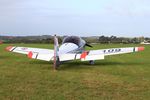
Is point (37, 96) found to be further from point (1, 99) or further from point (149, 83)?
point (149, 83)

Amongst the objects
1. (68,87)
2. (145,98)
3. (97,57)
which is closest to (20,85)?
(68,87)

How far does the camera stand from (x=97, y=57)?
Answer: 16641 mm

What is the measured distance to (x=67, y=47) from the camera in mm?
17953

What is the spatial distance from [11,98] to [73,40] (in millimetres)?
11637

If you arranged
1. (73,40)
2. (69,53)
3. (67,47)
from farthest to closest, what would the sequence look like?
(73,40), (67,47), (69,53)

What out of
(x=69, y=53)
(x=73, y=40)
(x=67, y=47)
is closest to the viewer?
(x=69, y=53)

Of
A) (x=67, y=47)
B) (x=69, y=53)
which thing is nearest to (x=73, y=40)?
(x=67, y=47)

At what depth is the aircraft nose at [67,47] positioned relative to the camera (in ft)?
56.9

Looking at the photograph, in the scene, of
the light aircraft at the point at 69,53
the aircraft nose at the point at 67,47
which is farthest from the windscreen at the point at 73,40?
the aircraft nose at the point at 67,47

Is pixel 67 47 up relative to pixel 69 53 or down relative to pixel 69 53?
up

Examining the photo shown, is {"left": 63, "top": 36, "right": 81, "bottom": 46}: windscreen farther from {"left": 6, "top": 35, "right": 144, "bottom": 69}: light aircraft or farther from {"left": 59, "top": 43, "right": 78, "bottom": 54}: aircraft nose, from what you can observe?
{"left": 59, "top": 43, "right": 78, "bottom": 54}: aircraft nose

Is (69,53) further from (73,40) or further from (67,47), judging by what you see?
(73,40)

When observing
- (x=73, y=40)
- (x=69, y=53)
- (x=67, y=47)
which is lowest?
(x=69, y=53)

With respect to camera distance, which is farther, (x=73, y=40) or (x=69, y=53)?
(x=73, y=40)
